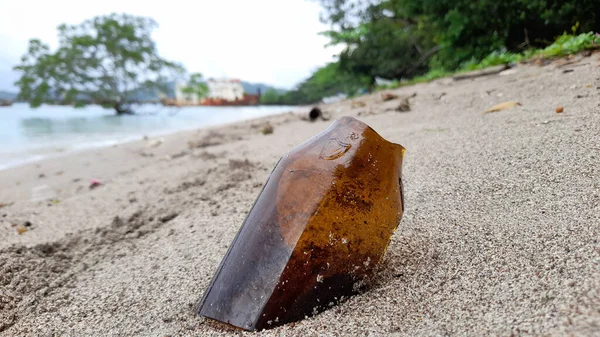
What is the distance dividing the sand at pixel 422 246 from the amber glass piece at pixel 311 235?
0.06 metres

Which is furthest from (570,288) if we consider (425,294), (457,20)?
(457,20)

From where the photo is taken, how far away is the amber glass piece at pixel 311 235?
897mm

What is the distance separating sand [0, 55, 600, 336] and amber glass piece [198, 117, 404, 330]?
0.06 m

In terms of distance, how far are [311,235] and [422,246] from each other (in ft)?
1.43

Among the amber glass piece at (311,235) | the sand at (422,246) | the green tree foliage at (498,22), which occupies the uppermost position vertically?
the green tree foliage at (498,22)

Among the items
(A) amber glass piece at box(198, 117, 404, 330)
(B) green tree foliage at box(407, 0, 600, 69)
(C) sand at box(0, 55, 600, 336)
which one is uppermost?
(B) green tree foliage at box(407, 0, 600, 69)

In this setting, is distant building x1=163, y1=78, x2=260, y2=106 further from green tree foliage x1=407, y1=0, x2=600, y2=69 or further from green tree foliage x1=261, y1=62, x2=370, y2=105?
green tree foliage x1=407, y1=0, x2=600, y2=69

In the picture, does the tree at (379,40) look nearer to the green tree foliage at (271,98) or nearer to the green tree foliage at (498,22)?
the green tree foliage at (498,22)

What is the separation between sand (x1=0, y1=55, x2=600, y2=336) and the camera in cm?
81

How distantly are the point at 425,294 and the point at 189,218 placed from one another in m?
1.44

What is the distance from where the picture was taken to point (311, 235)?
2.97ft

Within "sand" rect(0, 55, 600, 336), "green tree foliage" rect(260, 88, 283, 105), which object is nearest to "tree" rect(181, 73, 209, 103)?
"green tree foliage" rect(260, 88, 283, 105)

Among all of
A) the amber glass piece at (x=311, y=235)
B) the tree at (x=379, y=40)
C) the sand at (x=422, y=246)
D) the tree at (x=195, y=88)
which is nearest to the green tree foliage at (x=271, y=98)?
the tree at (x=195, y=88)

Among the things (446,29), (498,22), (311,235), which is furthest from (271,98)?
(311,235)
